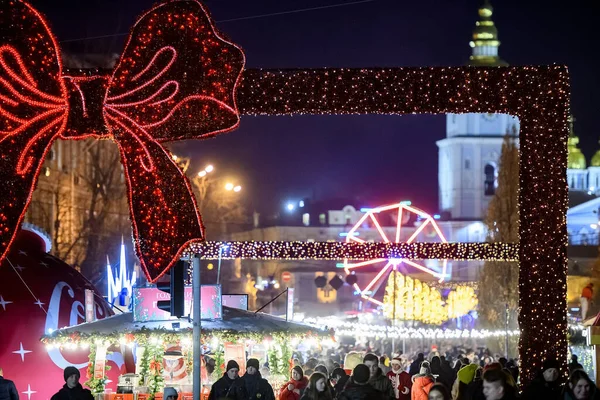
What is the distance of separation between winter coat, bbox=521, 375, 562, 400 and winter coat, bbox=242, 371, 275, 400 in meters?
4.13

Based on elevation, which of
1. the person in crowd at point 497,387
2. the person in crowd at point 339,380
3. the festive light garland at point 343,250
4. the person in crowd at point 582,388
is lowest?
the person in crowd at point 339,380

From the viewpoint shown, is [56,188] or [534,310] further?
[56,188]

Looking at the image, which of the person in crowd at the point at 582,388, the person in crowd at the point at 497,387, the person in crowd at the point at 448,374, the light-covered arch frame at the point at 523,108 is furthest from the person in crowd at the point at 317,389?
the person in crowd at the point at 497,387

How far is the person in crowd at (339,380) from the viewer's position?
55.5ft

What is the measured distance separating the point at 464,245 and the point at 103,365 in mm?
6314

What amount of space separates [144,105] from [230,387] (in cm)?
361

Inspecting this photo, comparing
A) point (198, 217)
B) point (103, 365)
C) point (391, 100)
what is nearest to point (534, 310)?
point (391, 100)

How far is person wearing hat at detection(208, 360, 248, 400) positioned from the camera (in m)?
15.9

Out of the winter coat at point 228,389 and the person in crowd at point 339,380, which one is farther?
the person in crowd at point 339,380

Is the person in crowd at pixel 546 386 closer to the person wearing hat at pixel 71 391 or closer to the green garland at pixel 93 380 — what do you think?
the person wearing hat at pixel 71 391

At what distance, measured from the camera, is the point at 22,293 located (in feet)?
67.7

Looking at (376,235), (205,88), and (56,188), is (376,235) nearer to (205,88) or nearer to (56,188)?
(56,188)

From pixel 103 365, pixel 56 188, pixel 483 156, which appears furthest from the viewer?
pixel 483 156

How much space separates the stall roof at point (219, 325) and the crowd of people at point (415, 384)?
1199 millimetres
